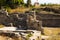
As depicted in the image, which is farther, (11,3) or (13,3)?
(13,3)

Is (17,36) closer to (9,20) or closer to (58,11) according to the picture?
(9,20)

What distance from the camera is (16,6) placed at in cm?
3052

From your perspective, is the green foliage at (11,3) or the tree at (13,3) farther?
the tree at (13,3)

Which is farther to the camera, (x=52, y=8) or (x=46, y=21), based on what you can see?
(x=52, y=8)

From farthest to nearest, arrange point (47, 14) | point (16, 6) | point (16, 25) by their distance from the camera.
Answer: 1. point (16, 6)
2. point (47, 14)
3. point (16, 25)

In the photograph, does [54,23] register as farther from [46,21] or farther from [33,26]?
[33,26]

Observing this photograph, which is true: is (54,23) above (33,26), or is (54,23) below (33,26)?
below

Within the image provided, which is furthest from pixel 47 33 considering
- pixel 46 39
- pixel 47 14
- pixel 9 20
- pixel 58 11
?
pixel 58 11

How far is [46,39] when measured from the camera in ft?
44.6

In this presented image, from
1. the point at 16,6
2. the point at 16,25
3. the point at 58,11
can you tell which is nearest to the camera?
the point at 16,25

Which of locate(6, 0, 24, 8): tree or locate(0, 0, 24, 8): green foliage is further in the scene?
locate(6, 0, 24, 8): tree

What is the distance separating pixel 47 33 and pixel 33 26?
3.42 feet

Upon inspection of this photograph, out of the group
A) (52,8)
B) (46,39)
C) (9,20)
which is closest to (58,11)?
(52,8)

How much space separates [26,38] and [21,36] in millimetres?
392
